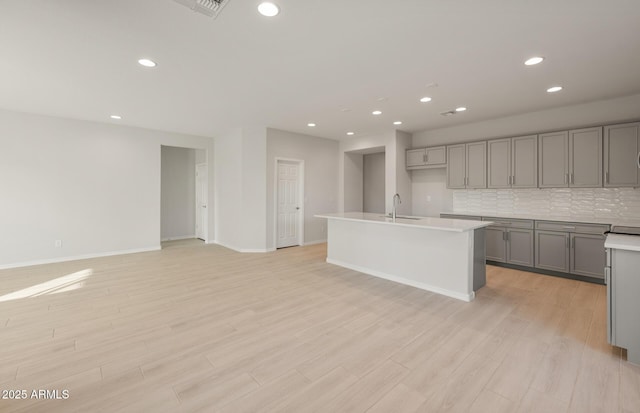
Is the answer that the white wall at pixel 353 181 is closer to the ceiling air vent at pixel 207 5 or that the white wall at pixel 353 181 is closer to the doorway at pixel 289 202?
the doorway at pixel 289 202

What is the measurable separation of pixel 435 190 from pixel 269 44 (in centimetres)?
486

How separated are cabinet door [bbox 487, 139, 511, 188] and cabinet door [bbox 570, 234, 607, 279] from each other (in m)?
1.31

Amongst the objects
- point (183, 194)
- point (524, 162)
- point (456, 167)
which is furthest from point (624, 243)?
point (183, 194)

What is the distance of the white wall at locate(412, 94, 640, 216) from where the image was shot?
13.7 feet

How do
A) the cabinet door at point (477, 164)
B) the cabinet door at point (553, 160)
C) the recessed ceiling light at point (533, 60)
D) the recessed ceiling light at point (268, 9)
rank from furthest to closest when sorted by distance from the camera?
the cabinet door at point (477, 164) → the cabinet door at point (553, 160) → the recessed ceiling light at point (533, 60) → the recessed ceiling light at point (268, 9)

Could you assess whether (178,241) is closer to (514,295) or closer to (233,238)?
(233,238)

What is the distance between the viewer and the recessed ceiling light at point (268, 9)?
6.88 ft

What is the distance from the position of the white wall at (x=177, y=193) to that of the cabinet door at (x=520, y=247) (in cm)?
764

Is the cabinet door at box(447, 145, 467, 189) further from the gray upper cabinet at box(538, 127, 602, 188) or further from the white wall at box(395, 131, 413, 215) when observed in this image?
the gray upper cabinet at box(538, 127, 602, 188)

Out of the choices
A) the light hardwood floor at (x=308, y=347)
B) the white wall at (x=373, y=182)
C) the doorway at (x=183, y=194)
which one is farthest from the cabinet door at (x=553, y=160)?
the doorway at (x=183, y=194)

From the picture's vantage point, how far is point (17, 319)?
2.91 m

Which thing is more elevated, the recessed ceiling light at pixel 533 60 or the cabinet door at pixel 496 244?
the recessed ceiling light at pixel 533 60

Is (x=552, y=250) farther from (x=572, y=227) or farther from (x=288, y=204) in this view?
(x=288, y=204)

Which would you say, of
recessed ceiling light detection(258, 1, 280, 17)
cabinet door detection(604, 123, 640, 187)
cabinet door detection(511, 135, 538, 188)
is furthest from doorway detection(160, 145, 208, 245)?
cabinet door detection(604, 123, 640, 187)
